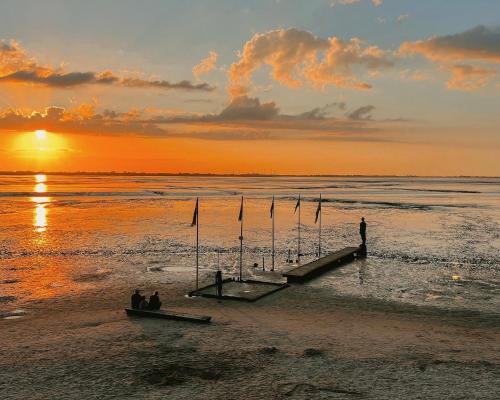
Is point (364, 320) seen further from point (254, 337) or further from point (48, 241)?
point (48, 241)

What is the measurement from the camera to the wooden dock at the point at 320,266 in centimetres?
2990

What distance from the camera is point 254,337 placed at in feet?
64.0

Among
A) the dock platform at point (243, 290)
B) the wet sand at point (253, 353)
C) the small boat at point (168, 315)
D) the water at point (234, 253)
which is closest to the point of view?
the wet sand at point (253, 353)

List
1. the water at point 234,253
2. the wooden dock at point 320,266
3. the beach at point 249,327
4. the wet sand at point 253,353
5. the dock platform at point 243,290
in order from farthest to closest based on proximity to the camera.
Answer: the wooden dock at point 320,266 → the water at point 234,253 → the dock platform at point 243,290 → the beach at point 249,327 → the wet sand at point 253,353

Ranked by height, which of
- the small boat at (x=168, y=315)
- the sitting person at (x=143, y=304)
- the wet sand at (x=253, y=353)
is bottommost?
the wet sand at (x=253, y=353)

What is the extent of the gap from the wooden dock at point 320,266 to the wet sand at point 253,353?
207 inches

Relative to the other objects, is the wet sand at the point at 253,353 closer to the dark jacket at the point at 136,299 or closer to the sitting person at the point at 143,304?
the sitting person at the point at 143,304

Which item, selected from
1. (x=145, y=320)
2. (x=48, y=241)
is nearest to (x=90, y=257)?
(x=48, y=241)

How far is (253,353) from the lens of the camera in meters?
17.8

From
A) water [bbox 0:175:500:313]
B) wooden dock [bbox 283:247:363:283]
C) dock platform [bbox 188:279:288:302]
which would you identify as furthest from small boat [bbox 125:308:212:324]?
wooden dock [bbox 283:247:363:283]

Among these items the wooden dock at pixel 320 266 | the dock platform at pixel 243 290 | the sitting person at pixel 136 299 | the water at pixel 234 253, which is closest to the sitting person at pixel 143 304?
the sitting person at pixel 136 299

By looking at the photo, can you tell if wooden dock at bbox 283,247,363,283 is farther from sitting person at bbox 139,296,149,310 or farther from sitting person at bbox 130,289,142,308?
sitting person at bbox 130,289,142,308

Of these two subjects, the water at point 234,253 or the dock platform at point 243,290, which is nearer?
the dock platform at point 243,290

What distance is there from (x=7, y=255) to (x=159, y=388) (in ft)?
91.3
